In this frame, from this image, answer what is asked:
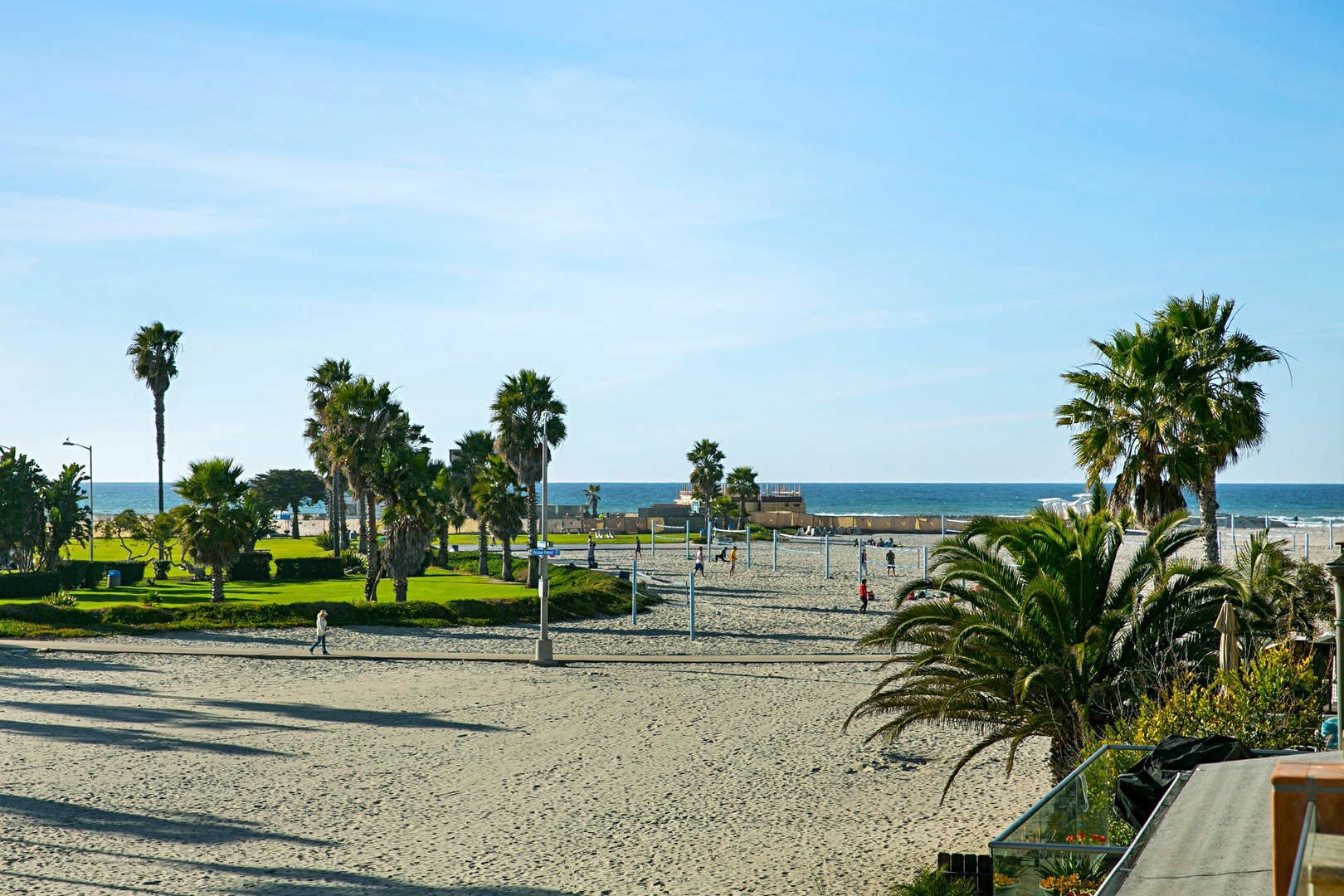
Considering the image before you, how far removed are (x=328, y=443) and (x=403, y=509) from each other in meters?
20.0

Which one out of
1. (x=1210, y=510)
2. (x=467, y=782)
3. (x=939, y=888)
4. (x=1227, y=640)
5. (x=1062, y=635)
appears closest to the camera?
(x=939, y=888)

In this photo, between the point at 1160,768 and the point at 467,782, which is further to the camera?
Answer: the point at 467,782

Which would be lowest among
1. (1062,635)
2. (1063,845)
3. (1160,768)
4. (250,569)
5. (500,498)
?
(250,569)

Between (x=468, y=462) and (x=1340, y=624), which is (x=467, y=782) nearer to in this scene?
(x=1340, y=624)

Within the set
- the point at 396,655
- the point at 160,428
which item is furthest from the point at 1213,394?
the point at 160,428

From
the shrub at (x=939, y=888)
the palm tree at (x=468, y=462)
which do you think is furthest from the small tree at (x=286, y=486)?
the shrub at (x=939, y=888)

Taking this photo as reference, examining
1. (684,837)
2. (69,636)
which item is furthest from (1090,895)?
(69,636)

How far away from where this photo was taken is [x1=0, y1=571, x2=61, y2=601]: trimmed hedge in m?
45.1

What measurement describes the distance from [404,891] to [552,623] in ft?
92.1

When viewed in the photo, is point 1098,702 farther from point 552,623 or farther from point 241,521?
point 241,521

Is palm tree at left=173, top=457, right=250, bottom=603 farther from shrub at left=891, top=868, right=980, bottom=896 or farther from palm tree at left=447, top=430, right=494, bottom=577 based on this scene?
shrub at left=891, top=868, right=980, bottom=896

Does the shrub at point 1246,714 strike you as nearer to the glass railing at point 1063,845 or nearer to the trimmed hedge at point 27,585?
the glass railing at point 1063,845

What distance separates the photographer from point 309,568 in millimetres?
57812

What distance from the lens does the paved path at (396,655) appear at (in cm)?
3244
